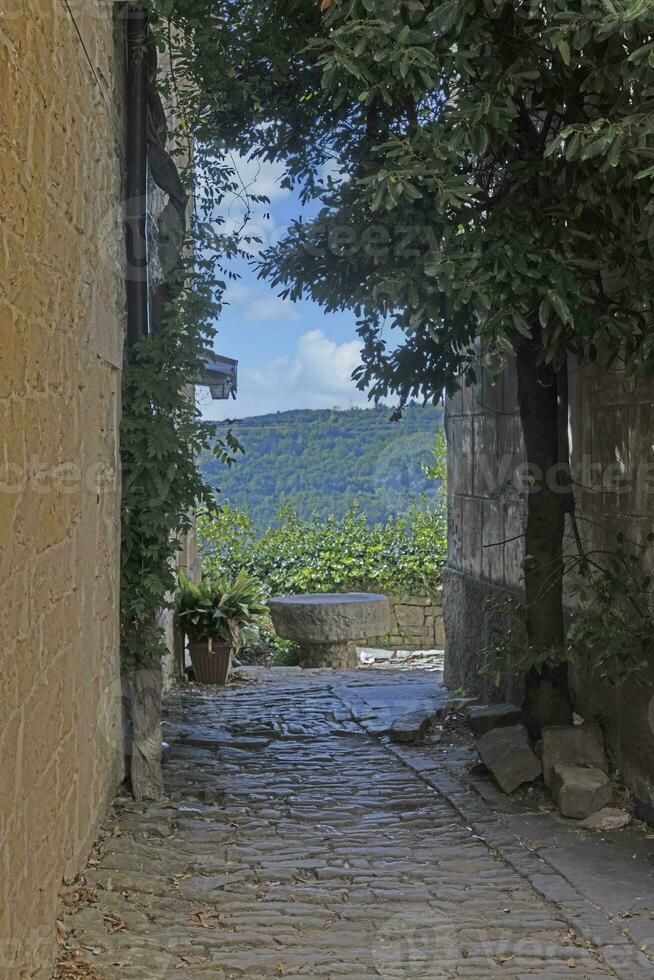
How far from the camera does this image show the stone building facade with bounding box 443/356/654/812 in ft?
19.9

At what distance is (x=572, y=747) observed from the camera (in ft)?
21.1

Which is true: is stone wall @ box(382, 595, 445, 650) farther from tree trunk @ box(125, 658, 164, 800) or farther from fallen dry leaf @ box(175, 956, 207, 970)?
fallen dry leaf @ box(175, 956, 207, 970)

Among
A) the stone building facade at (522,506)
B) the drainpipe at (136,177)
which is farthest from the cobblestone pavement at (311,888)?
the drainpipe at (136,177)

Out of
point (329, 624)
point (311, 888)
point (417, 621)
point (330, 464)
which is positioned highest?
point (330, 464)

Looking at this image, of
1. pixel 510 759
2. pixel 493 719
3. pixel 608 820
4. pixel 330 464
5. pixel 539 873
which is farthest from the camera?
pixel 330 464

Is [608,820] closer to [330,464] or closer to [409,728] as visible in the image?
[409,728]

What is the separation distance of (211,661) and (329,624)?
1623 millimetres

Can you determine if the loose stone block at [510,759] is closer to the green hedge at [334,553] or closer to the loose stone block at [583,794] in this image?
the loose stone block at [583,794]

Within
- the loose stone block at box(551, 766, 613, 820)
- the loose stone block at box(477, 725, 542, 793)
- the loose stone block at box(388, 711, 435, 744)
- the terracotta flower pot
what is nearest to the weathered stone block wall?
the loose stone block at box(477, 725, 542, 793)

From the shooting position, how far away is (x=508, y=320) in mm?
5199

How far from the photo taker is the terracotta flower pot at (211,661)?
1096 cm

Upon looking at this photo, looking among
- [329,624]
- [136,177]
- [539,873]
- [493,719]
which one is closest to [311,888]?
[539,873]

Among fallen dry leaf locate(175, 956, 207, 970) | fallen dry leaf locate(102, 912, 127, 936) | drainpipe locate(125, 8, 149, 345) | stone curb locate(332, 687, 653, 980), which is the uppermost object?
drainpipe locate(125, 8, 149, 345)

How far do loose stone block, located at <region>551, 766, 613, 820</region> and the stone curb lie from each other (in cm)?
38
